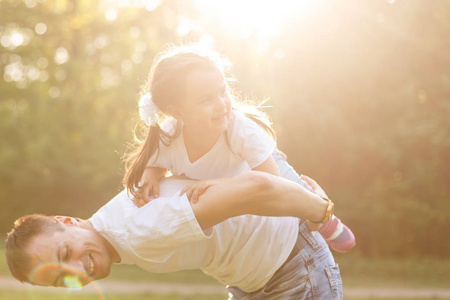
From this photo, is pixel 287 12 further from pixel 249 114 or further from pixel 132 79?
pixel 249 114

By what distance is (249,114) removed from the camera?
10.8ft

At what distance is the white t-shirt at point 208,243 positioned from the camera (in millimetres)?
2406

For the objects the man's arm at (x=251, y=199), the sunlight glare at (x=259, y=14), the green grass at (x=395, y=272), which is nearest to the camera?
the man's arm at (x=251, y=199)

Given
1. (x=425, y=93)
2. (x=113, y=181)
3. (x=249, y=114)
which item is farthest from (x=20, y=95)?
(x=249, y=114)

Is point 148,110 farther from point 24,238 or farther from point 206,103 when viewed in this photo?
point 24,238

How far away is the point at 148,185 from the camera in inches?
108

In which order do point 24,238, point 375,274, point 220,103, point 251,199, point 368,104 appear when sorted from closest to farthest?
point 251,199 < point 24,238 < point 220,103 < point 375,274 < point 368,104

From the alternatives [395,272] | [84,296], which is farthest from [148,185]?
[395,272]

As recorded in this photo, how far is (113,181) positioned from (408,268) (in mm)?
8379

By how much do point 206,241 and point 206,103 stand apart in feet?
2.50

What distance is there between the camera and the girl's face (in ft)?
9.67

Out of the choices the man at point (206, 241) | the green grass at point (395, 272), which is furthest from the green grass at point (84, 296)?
the man at point (206, 241)

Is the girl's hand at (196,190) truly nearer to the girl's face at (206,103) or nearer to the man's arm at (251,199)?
the man's arm at (251,199)

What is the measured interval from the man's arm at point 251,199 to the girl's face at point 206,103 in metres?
0.67
